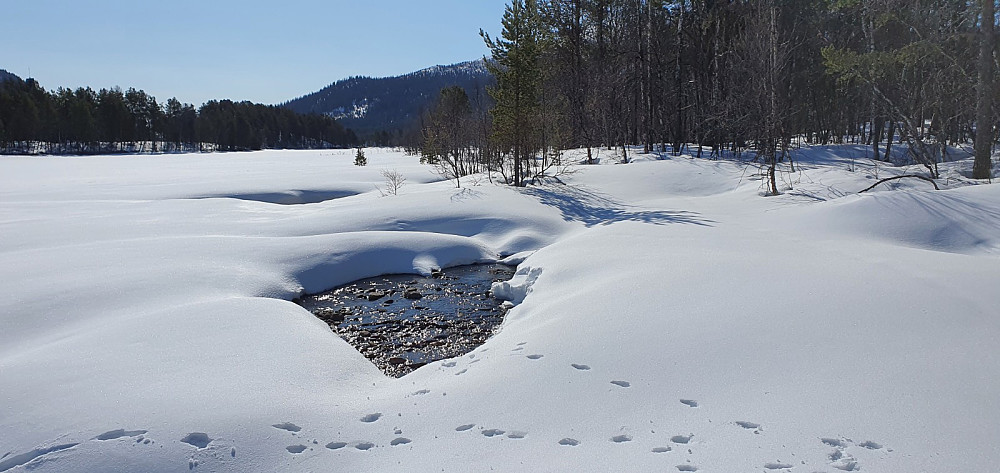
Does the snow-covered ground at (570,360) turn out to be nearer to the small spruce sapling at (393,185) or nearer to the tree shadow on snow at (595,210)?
the tree shadow on snow at (595,210)

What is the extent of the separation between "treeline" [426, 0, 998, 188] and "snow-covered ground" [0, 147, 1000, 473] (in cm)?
502

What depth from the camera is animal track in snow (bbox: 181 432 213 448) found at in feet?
10.4

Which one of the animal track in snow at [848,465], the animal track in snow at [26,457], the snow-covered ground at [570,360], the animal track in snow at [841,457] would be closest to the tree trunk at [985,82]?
the snow-covered ground at [570,360]

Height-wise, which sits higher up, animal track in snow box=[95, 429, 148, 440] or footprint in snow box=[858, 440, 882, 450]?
footprint in snow box=[858, 440, 882, 450]

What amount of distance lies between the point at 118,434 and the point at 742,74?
23291 mm

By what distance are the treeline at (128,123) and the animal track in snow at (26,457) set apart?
7837 cm

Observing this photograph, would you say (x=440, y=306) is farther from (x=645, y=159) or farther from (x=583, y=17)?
(x=583, y=17)

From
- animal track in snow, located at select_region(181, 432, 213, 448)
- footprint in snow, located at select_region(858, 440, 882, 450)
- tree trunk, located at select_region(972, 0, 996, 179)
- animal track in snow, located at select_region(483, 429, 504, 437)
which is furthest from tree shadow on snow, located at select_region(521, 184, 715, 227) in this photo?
animal track in snow, located at select_region(181, 432, 213, 448)

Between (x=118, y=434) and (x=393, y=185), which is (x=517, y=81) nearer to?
(x=393, y=185)

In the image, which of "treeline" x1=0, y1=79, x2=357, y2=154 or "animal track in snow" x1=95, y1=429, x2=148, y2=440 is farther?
"treeline" x1=0, y1=79, x2=357, y2=154

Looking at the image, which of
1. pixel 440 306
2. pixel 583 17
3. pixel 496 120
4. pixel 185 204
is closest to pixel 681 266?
pixel 440 306

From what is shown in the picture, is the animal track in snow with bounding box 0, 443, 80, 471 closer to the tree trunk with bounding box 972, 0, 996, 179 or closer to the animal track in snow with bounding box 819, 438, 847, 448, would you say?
the animal track in snow with bounding box 819, 438, 847, 448

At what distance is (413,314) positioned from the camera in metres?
7.28

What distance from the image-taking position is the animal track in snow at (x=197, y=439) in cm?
318
